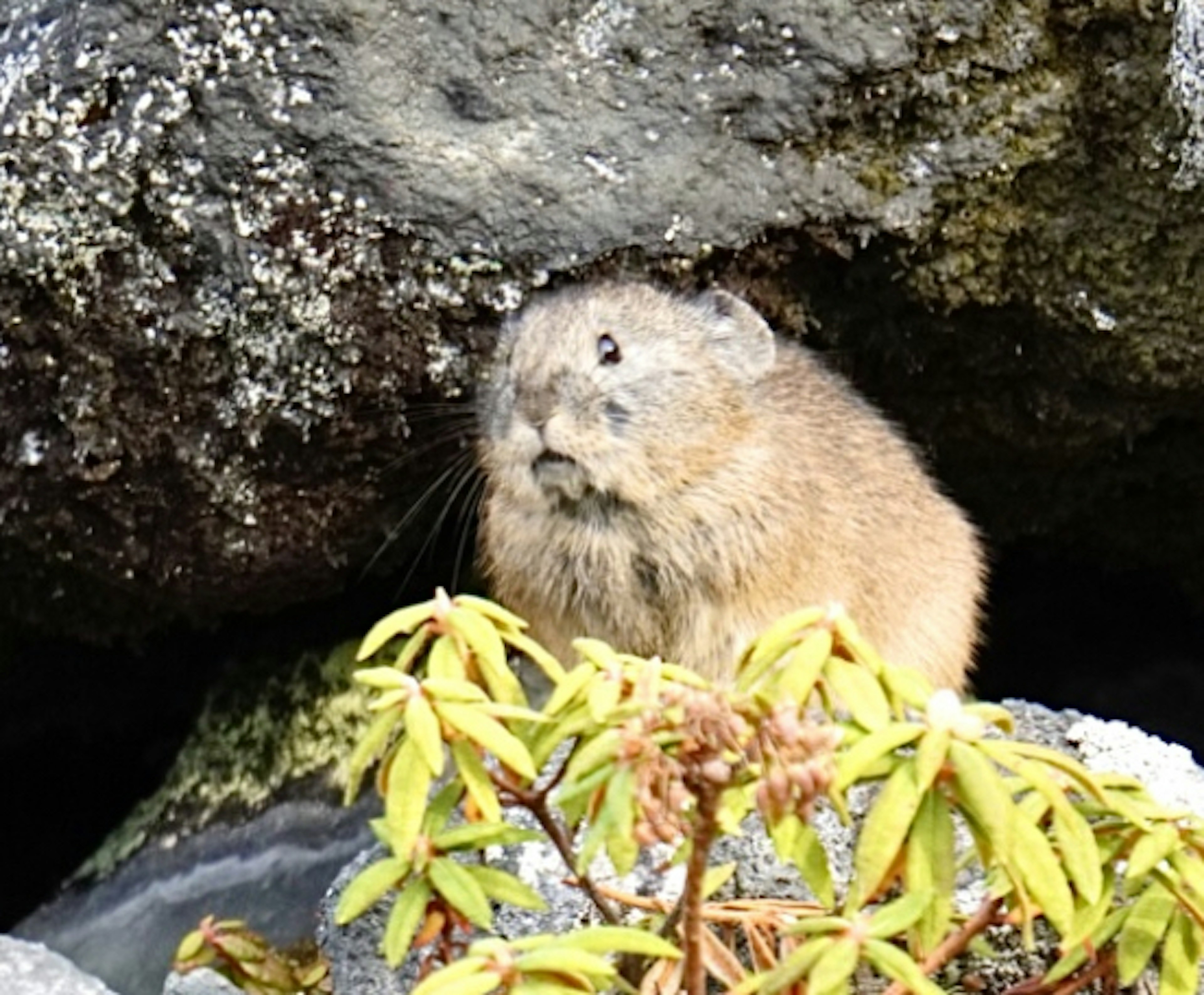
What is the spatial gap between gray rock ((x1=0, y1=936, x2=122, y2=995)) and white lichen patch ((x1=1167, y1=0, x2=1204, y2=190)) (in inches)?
130

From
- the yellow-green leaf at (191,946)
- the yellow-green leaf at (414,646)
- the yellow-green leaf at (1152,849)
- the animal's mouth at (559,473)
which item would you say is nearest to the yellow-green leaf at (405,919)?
the yellow-green leaf at (414,646)

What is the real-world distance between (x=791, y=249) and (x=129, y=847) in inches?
102

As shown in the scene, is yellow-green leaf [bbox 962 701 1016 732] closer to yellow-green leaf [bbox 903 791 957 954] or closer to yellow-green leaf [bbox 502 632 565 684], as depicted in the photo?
yellow-green leaf [bbox 903 791 957 954]

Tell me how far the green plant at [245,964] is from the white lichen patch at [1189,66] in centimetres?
292

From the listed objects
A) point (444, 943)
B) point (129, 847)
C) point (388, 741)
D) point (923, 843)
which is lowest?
point (129, 847)

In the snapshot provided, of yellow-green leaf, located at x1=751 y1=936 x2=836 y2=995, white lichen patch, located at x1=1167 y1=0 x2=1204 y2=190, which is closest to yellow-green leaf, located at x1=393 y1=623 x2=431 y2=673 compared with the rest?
yellow-green leaf, located at x1=751 y1=936 x2=836 y2=995

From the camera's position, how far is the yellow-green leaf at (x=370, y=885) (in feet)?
12.2

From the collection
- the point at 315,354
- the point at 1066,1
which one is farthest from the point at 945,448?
the point at 315,354

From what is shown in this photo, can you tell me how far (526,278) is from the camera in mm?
5906

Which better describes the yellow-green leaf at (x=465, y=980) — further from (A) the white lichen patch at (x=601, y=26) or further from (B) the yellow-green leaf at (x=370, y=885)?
(A) the white lichen patch at (x=601, y=26)

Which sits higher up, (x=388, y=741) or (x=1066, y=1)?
(x=1066, y=1)

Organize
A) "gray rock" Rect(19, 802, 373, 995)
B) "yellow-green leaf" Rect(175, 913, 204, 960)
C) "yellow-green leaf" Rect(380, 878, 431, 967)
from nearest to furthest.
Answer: "yellow-green leaf" Rect(380, 878, 431, 967)
"yellow-green leaf" Rect(175, 913, 204, 960)
"gray rock" Rect(19, 802, 373, 995)

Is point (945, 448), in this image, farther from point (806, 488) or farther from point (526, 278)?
point (526, 278)

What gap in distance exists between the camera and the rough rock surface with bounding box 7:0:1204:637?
565 centimetres
